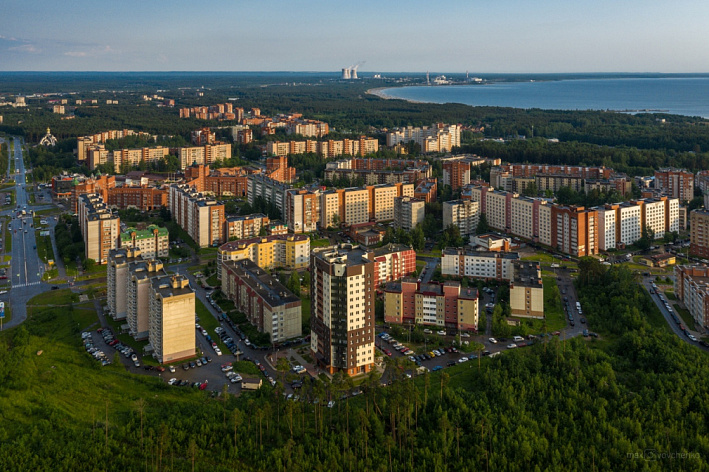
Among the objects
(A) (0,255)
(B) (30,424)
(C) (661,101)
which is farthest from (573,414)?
(C) (661,101)

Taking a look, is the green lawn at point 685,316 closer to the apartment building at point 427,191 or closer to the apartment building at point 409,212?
the apartment building at point 409,212

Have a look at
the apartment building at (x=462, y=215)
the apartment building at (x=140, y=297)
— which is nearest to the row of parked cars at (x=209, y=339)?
the apartment building at (x=140, y=297)

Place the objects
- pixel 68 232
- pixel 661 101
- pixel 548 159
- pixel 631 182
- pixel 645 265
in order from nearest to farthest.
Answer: pixel 645 265
pixel 68 232
pixel 631 182
pixel 548 159
pixel 661 101

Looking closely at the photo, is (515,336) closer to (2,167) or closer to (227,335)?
(227,335)

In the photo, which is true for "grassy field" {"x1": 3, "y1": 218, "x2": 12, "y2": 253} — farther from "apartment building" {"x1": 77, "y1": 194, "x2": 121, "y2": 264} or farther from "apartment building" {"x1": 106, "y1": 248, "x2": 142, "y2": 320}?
"apartment building" {"x1": 106, "y1": 248, "x2": 142, "y2": 320}

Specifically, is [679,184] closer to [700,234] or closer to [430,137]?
[700,234]

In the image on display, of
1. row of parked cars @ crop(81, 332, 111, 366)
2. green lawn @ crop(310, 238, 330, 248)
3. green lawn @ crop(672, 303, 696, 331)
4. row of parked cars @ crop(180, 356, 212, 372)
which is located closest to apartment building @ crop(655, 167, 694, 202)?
green lawn @ crop(672, 303, 696, 331)

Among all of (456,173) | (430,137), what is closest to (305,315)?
(456,173)
